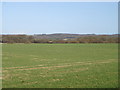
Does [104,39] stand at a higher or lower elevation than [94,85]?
lower

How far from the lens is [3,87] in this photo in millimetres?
9734

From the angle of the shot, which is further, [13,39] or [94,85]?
[13,39]

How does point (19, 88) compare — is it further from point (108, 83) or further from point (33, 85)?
point (108, 83)

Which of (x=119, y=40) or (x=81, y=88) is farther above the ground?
(x=81, y=88)

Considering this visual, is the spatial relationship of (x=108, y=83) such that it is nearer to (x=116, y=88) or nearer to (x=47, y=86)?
(x=116, y=88)

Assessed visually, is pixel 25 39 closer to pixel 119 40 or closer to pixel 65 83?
pixel 119 40

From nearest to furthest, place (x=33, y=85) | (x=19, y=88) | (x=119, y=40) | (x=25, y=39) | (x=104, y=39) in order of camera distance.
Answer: (x=19, y=88) < (x=33, y=85) < (x=119, y=40) < (x=104, y=39) < (x=25, y=39)

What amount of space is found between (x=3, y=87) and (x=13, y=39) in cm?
13929

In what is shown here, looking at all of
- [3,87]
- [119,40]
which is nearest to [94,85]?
[3,87]

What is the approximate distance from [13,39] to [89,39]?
196 ft

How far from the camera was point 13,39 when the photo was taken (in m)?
145

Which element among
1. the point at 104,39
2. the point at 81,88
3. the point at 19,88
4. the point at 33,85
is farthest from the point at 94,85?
the point at 104,39

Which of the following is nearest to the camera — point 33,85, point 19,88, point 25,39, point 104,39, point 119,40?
point 19,88

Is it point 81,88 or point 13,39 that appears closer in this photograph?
point 81,88
